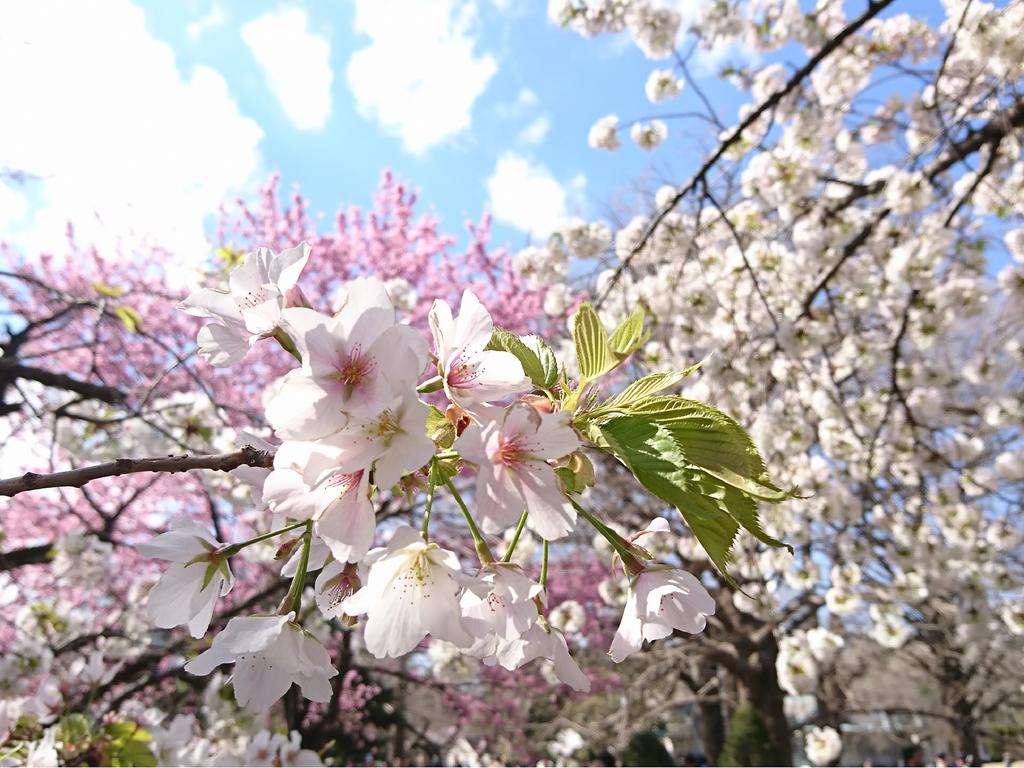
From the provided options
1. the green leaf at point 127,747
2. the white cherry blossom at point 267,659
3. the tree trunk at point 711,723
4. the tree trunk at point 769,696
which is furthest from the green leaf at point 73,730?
the tree trunk at point 711,723

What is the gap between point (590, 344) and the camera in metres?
0.62

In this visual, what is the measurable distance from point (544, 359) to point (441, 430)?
14 centimetres

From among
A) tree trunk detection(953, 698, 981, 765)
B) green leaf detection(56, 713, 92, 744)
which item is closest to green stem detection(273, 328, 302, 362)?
green leaf detection(56, 713, 92, 744)

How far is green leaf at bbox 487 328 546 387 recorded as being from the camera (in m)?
0.64

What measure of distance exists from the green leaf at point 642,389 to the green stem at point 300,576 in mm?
306

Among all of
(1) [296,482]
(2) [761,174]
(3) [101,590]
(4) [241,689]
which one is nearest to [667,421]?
(1) [296,482]

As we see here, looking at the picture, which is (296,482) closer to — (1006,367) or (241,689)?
(241,689)

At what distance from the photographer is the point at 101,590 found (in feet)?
17.5

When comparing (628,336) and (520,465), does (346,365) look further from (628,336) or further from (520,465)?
(628,336)

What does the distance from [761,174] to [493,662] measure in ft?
11.6

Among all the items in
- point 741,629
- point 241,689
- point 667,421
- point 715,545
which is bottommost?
point 241,689

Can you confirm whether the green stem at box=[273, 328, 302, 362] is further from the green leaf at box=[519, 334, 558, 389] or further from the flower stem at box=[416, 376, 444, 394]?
the green leaf at box=[519, 334, 558, 389]

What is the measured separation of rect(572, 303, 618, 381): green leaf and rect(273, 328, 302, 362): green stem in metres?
0.26

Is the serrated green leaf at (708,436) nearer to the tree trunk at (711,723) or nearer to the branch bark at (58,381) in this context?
the branch bark at (58,381)
